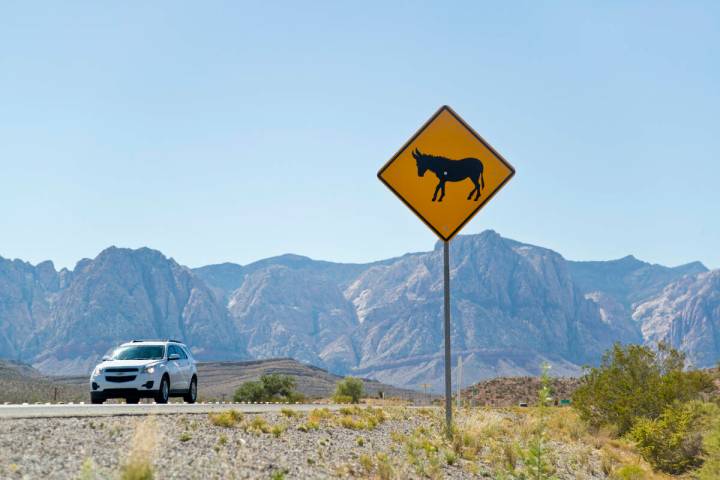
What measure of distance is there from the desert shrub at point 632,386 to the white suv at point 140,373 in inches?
456

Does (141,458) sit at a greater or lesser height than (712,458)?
greater

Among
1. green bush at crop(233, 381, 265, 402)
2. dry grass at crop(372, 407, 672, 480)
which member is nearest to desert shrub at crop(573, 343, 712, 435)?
dry grass at crop(372, 407, 672, 480)

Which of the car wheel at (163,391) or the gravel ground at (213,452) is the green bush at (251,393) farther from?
the gravel ground at (213,452)

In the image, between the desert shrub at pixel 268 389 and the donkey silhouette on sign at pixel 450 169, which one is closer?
the donkey silhouette on sign at pixel 450 169

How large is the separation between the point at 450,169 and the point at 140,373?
11.5 metres

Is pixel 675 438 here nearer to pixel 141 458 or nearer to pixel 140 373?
pixel 140 373

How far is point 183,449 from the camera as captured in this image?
387 inches

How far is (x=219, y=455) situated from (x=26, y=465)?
7.33ft

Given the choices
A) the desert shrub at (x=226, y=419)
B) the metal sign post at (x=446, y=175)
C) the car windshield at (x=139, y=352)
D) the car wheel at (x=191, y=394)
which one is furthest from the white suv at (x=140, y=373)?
the metal sign post at (x=446, y=175)

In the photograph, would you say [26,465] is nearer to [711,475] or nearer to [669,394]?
[711,475]

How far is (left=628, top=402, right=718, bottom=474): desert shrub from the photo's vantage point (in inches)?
731

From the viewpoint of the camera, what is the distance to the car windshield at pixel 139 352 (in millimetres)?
22328

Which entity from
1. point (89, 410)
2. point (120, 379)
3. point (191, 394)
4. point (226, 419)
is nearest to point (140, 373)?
point (120, 379)

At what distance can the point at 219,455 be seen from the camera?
962 centimetres
